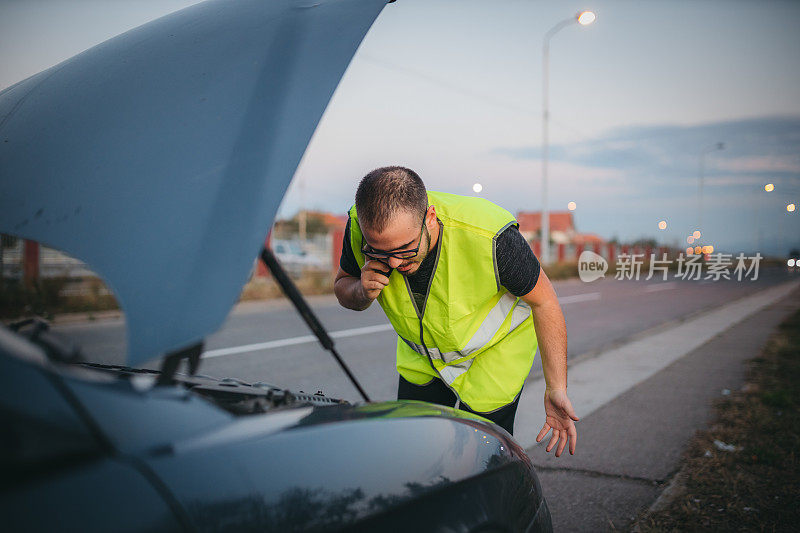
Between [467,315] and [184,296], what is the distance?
1.37 m

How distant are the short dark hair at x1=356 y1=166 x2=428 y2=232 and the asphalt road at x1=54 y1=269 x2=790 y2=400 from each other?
0.95 m

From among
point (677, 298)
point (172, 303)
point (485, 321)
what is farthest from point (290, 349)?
point (677, 298)

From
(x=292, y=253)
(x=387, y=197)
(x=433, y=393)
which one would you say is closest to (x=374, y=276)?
(x=387, y=197)

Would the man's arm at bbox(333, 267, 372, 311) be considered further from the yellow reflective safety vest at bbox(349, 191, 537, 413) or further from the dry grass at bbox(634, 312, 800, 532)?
the dry grass at bbox(634, 312, 800, 532)

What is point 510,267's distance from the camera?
2.09 m

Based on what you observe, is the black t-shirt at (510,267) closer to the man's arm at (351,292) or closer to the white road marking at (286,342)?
the man's arm at (351,292)

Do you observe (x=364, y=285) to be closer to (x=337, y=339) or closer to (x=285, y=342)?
(x=285, y=342)

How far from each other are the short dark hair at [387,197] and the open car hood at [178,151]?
69 centimetres

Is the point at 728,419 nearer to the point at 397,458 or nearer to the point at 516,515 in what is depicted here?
the point at 516,515

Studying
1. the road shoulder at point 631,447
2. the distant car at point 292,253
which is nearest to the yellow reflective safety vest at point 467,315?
the road shoulder at point 631,447

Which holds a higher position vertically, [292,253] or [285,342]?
[292,253]

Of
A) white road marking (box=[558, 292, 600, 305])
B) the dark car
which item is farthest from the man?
white road marking (box=[558, 292, 600, 305])

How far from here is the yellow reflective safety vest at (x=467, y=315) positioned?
2.10 meters

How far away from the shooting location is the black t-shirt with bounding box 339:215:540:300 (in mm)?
2094
